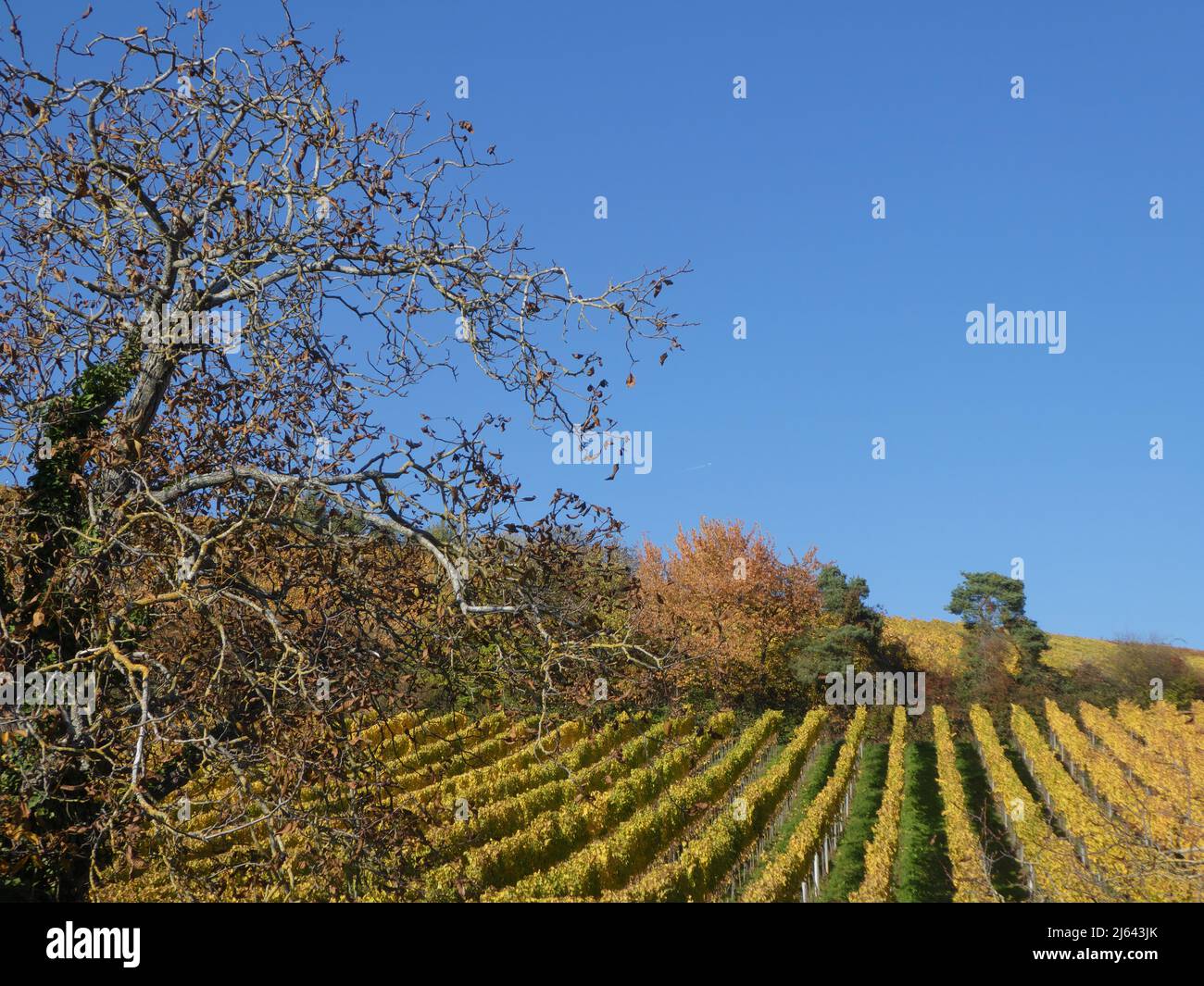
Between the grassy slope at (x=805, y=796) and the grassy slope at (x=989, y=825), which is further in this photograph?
the grassy slope at (x=805, y=796)

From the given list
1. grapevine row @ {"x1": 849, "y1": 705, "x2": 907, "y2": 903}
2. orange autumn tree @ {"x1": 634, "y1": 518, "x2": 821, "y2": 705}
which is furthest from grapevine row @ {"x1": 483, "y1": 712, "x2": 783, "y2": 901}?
orange autumn tree @ {"x1": 634, "y1": 518, "x2": 821, "y2": 705}

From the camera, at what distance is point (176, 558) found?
603cm

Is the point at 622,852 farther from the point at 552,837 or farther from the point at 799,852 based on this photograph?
the point at 799,852

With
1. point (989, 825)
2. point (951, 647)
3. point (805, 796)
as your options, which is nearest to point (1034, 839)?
point (989, 825)

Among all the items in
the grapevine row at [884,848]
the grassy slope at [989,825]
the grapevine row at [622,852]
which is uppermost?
the grapevine row at [622,852]

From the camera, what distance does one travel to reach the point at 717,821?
18516 millimetres

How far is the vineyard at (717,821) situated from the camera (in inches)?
244

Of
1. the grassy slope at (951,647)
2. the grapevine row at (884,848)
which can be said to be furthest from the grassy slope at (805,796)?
the grassy slope at (951,647)

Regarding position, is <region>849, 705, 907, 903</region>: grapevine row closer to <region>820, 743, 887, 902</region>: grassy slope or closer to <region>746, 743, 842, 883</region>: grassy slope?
<region>820, 743, 887, 902</region>: grassy slope

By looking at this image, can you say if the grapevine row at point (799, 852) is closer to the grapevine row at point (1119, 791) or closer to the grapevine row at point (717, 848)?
the grapevine row at point (717, 848)

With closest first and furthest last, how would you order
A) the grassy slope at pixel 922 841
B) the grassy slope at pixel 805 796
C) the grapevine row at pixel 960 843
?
the grapevine row at pixel 960 843, the grassy slope at pixel 922 841, the grassy slope at pixel 805 796

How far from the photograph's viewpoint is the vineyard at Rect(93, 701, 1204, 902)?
6.20 meters

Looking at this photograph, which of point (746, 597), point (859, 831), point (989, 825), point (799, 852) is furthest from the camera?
point (746, 597)
